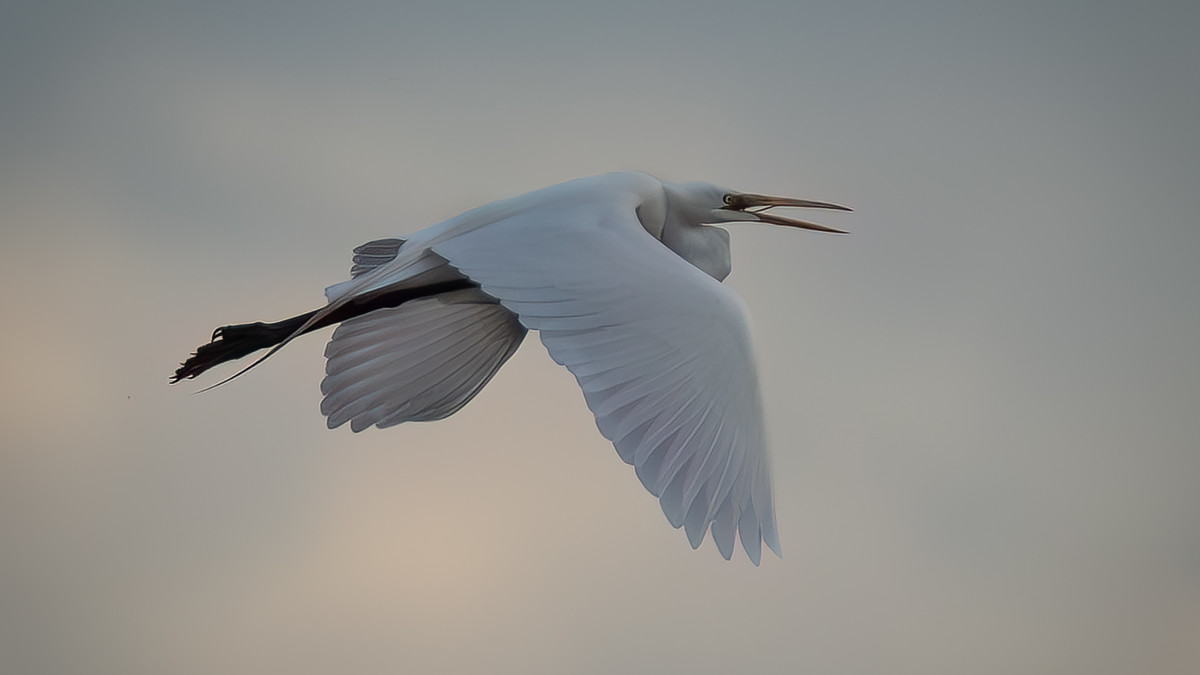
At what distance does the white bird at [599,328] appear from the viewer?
57.1 inches

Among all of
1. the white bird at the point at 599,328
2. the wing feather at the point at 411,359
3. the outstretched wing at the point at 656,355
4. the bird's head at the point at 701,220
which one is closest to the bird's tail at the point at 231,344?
the white bird at the point at 599,328

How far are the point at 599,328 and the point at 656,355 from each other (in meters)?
0.09

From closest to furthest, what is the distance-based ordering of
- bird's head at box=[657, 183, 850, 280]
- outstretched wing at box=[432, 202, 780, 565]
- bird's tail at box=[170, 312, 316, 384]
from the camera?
outstretched wing at box=[432, 202, 780, 565] → bird's tail at box=[170, 312, 316, 384] → bird's head at box=[657, 183, 850, 280]

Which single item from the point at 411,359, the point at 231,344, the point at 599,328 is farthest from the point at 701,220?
the point at 231,344

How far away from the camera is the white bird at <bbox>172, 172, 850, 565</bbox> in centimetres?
145

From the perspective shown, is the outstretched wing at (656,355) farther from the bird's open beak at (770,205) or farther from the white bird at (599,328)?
the bird's open beak at (770,205)

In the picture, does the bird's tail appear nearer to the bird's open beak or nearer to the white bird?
the white bird

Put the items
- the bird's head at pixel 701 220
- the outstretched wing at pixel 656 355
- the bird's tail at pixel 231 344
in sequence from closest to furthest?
the outstretched wing at pixel 656 355 < the bird's tail at pixel 231 344 < the bird's head at pixel 701 220

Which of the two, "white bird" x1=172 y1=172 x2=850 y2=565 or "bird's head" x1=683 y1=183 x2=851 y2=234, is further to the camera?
"bird's head" x1=683 y1=183 x2=851 y2=234

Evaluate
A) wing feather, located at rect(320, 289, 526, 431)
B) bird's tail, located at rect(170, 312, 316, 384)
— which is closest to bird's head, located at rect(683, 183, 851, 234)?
wing feather, located at rect(320, 289, 526, 431)

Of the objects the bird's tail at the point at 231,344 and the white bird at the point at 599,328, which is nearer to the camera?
the white bird at the point at 599,328

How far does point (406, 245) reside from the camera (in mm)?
1999

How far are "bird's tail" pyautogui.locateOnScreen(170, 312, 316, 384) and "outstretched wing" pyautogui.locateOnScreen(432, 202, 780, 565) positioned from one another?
377 mm

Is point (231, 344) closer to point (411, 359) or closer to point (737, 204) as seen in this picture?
point (411, 359)
